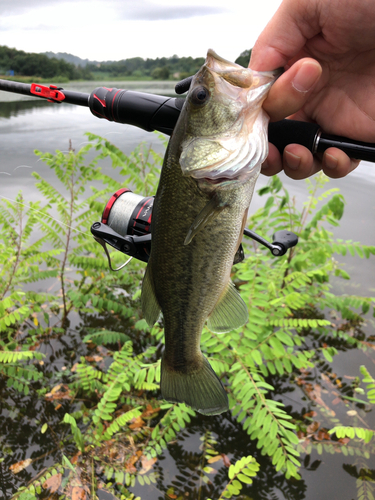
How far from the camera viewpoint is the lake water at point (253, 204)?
2844 mm

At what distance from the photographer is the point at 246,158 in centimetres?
128

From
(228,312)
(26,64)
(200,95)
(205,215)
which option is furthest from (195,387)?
(26,64)

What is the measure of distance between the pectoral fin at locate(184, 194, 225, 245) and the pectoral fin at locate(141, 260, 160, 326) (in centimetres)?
39

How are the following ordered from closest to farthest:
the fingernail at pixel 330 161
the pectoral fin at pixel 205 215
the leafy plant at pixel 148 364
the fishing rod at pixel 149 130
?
the pectoral fin at pixel 205 215 → the fishing rod at pixel 149 130 → the fingernail at pixel 330 161 → the leafy plant at pixel 148 364

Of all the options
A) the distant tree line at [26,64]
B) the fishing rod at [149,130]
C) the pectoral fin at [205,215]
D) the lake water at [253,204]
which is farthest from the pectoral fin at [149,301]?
the distant tree line at [26,64]

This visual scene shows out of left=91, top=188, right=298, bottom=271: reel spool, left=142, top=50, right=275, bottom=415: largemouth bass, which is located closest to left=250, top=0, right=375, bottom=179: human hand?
left=142, top=50, right=275, bottom=415: largemouth bass

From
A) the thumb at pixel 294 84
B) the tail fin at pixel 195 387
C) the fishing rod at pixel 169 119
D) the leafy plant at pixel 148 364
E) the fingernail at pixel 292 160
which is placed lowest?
the leafy plant at pixel 148 364

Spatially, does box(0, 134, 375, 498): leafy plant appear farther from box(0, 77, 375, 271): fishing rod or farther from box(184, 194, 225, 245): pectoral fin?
box(184, 194, 225, 245): pectoral fin

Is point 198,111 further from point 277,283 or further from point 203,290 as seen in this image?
point 277,283

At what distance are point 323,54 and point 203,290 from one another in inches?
68.2

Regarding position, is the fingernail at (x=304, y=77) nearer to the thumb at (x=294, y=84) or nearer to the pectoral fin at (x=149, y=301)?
the thumb at (x=294, y=84)

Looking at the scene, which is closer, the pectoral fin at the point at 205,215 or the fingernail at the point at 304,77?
the pectoral fin at the point at 205,215

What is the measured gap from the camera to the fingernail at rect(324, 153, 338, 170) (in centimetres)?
181

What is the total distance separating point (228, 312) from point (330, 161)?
104 centimetres
